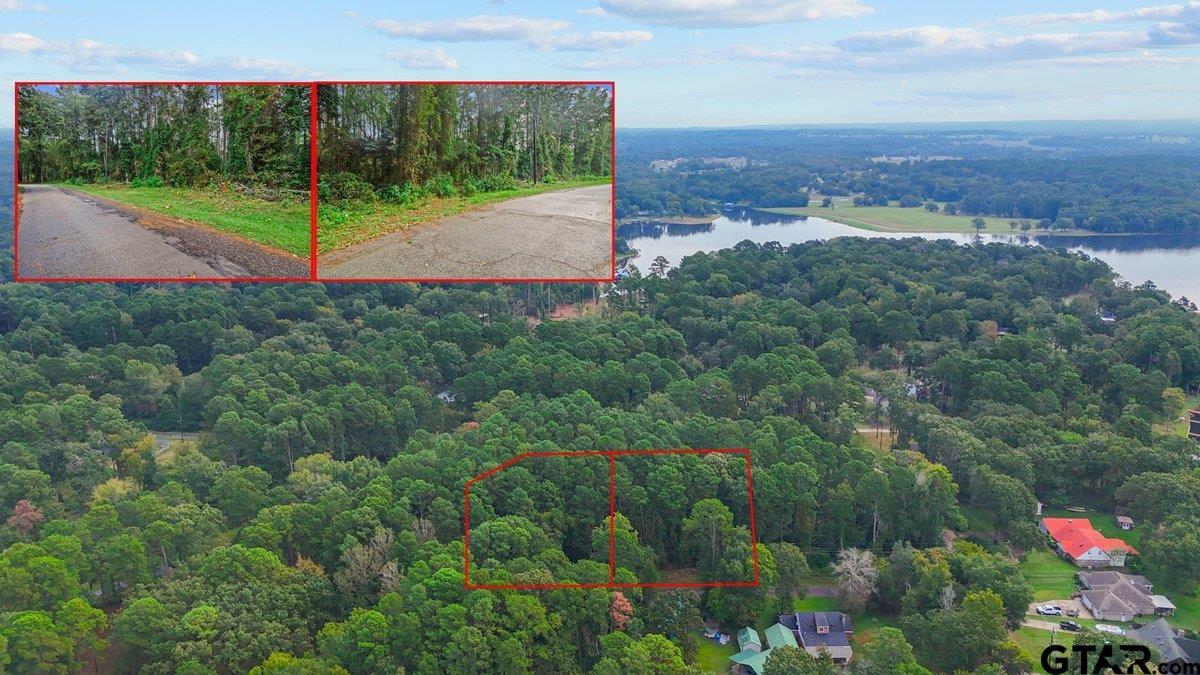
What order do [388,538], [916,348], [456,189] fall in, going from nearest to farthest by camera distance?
[456,189]
[388,538]
[916,348]

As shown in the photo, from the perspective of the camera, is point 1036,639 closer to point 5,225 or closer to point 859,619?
point 859,619

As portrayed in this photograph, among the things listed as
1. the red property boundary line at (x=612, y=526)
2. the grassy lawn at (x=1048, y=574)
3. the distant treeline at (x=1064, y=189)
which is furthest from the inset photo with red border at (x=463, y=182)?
the distant treeline at (x=1064, y=189)

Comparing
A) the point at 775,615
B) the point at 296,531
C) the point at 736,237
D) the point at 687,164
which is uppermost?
the point at 687,164

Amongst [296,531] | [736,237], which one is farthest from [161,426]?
[736,237]

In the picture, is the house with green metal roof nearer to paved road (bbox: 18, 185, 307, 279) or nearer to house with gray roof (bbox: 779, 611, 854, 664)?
house with gray roof (bbox: 779, 611, 854, 664)

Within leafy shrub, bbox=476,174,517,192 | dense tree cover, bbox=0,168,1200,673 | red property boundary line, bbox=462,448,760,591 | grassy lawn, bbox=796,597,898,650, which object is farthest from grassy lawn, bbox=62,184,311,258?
grassy lawn, bbox=796,597,898,650

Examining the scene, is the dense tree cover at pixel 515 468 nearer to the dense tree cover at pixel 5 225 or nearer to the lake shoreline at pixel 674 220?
the dense tree cover at pixel 5 225

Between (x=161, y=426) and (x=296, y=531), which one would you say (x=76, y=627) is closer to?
(x=296, y=531)
